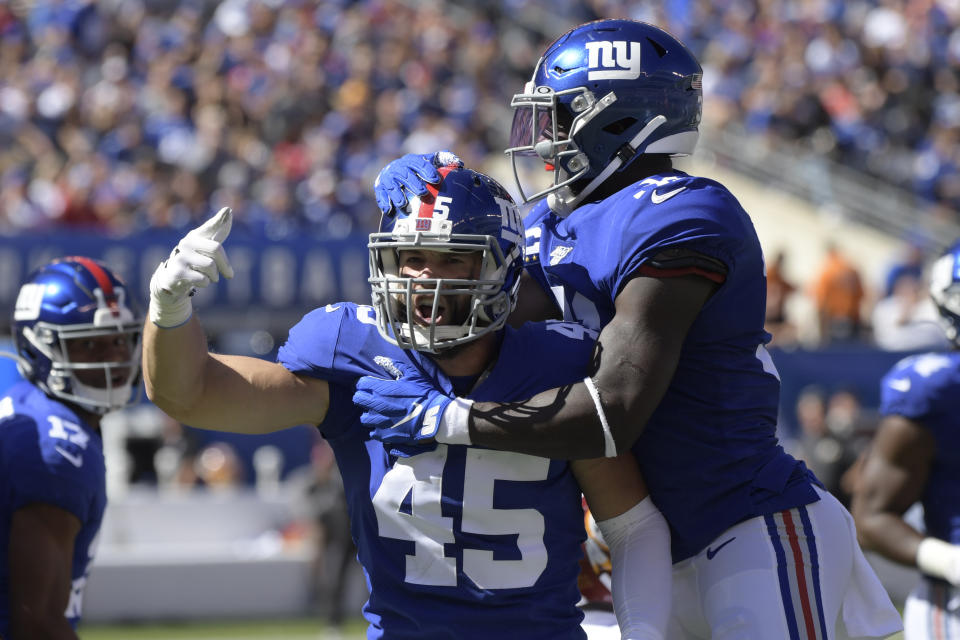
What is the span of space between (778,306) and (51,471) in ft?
27.8

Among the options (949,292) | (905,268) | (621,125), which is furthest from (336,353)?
(905,268)

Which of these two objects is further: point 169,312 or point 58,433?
point 58,433

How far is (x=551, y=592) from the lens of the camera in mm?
2938

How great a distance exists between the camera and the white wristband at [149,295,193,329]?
107 inches

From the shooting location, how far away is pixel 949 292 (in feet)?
14.6

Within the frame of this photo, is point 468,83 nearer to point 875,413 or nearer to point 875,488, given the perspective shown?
point 875,413

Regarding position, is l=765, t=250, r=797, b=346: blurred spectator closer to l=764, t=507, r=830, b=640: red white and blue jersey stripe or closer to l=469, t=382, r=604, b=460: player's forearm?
l=764, t=507, r=830, b=640: red white and blue jersey stripe

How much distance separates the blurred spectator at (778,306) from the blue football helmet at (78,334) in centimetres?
775

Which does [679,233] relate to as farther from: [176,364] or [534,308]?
[176,364]

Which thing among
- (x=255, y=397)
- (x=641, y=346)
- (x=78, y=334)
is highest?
(x=641, y=346)

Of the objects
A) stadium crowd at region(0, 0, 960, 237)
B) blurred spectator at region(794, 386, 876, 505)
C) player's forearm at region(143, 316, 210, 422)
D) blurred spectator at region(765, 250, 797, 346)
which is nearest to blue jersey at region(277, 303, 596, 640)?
player's forearm at region(143, 316, 210, 422)

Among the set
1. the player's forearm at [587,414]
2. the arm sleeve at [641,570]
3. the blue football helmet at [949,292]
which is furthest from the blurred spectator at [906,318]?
the player's forearm at [587,414]

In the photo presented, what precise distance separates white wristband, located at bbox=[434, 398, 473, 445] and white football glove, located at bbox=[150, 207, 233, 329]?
1.67ft

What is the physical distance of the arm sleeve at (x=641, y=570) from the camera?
9.75ft
